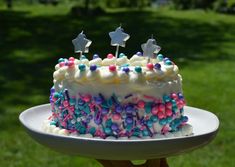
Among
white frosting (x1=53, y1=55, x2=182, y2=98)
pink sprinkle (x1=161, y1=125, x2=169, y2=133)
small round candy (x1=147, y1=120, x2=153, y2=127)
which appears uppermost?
white frosting (x1=53, y1=55, x2=182, y2=98)

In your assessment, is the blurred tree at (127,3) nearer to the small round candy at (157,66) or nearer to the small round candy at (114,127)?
the small round candy at (157,66)

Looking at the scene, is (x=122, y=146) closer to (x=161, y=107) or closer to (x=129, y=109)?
(x=129, y=109)

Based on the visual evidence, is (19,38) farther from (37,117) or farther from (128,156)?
(128,156)

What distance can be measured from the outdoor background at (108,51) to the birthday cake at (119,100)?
2.17m

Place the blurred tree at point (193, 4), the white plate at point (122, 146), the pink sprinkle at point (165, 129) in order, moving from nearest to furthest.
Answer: the white plate at point (122, 146) → the pink sprinkle at point (165, 129) → the blurred tree at point (193, 4)

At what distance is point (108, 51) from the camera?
851 centimetres

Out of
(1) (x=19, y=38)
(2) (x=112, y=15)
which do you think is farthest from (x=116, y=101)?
(2) (x=112, y=15)

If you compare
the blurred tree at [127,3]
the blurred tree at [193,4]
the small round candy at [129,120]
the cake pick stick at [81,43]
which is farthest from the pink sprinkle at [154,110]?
the blurred tree at [193,4]

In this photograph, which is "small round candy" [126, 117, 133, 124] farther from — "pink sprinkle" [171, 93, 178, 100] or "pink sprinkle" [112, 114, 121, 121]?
"pink sprinkle" [171, 93, 178, 100]

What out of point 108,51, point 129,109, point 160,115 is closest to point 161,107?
point 160,115

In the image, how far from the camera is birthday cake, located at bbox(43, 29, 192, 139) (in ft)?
7.79

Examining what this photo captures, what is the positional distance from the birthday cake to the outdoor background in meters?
2.17

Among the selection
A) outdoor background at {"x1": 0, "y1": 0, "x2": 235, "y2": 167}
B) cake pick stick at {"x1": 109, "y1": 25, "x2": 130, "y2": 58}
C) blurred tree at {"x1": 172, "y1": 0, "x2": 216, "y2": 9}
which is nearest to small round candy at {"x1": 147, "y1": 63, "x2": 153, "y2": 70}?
cake pick stick at {"x1": 109, "y1": 25, "x2": 130, "y2": 58}

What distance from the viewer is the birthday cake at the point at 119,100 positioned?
2375 millimetres
